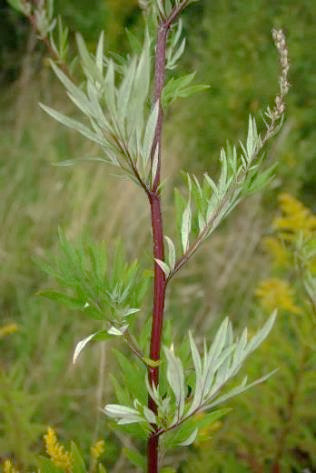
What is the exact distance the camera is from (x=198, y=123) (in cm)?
383

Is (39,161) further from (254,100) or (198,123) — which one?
(254,100)

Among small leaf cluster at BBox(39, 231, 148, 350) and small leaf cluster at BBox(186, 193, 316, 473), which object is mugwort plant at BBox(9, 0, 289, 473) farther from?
small leaf cluster at BBox(186, 193, 316, 473)

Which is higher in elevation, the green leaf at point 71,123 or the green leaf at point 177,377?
the green leaf at point 71,123

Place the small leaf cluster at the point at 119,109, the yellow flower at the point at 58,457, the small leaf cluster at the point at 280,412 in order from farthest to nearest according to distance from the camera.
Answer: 1. the small leaf cluster at the point at 280,412
2. the yellow flower at the point at 58,457
3. the small leaf cluster at the point at 119,109

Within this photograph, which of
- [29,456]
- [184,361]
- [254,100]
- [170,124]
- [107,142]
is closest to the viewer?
[107,142]

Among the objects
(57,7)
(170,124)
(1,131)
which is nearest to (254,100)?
(170,124)

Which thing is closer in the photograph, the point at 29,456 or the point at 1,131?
the point at 29,456

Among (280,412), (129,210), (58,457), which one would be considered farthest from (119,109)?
(129,210)

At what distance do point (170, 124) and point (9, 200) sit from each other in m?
1.41

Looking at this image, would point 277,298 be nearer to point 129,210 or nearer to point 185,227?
point 185,227

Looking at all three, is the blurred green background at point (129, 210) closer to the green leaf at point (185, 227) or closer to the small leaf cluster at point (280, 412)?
the small leaf cluster at point (280, 412)

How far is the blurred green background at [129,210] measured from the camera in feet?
5.96

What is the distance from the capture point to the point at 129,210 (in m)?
2.77

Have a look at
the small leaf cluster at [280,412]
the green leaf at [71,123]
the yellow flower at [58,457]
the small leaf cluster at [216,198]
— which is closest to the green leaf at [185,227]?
the small leaf cluster at [216,198]
